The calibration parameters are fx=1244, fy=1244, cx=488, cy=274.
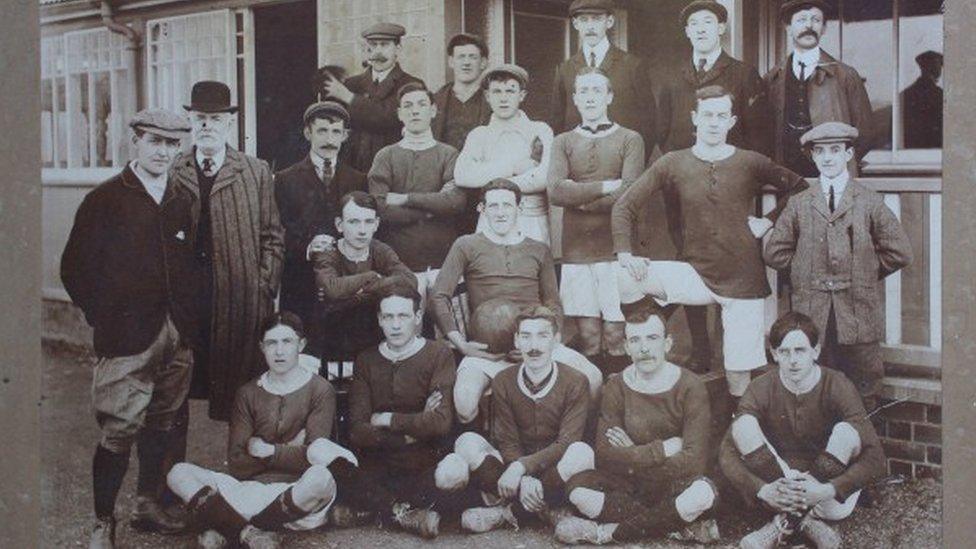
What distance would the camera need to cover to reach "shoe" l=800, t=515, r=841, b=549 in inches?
209

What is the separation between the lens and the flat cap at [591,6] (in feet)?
18.5

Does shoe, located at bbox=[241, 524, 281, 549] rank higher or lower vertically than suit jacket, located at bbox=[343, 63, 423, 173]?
lower

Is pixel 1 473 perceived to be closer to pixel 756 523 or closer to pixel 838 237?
pixel 756 523

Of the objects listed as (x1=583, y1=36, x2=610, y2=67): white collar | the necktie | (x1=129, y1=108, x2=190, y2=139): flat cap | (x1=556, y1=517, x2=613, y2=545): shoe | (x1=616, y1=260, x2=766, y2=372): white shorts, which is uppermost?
(x1=583, y1=36, x2=610, y2=67): white collar

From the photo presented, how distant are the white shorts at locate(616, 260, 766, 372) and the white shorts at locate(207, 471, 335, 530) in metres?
1.74

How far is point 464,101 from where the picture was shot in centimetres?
578

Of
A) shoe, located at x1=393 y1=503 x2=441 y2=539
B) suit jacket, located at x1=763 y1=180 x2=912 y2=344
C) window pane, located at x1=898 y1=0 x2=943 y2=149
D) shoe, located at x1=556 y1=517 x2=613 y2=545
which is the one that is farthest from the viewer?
shoe, located at x1=393 y1=503 x2=441 y2=539

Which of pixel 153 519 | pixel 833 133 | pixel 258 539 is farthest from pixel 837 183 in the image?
pixel 153 519

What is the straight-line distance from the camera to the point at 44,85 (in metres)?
6.02

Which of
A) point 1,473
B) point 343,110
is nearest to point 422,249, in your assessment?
point 343,110

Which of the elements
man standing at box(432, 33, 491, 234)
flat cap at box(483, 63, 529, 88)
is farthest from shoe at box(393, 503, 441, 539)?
flat cap at box(483, 63, 529, 88)

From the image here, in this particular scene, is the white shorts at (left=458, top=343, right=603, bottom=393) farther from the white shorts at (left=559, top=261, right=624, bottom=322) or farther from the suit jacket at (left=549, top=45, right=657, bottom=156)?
the suit jacket at (left=549, top=45, right=657, bottom=156)

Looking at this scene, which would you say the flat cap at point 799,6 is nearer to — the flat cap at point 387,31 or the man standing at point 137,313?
the flat cap at point 387,31

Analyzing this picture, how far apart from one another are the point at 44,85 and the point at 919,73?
4051 millimetres
